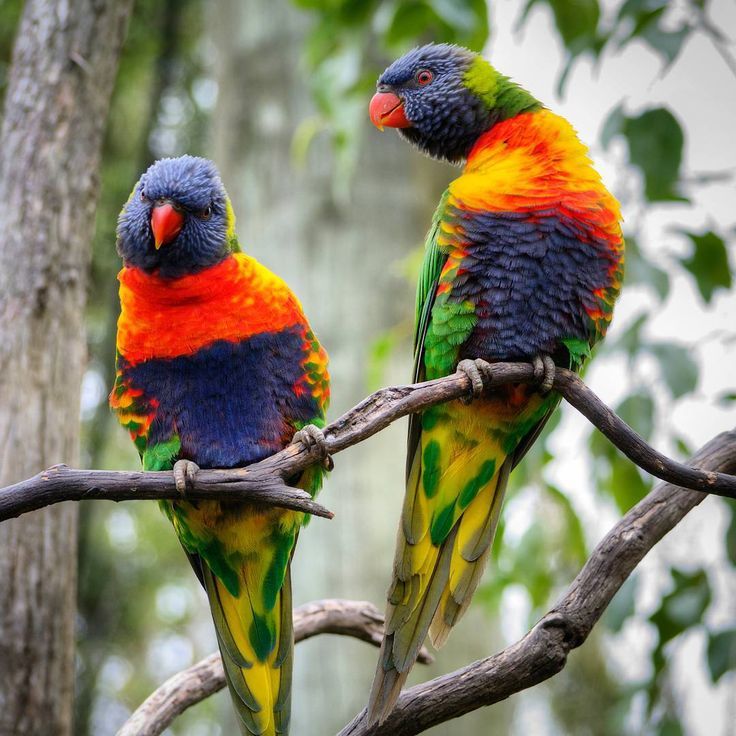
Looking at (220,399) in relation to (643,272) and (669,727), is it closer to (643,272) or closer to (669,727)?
(643,272)

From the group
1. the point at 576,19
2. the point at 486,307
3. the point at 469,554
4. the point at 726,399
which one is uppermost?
the point at 576,19

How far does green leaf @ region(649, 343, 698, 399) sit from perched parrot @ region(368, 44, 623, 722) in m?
0.53

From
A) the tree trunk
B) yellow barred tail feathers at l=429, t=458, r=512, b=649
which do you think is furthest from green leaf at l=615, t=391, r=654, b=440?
the tree trunk

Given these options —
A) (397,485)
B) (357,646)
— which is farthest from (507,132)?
(357,646)

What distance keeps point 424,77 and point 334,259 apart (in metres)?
2.07

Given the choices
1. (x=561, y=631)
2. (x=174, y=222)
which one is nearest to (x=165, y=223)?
(x=174, y=222)

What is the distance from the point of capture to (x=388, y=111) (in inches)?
80.5

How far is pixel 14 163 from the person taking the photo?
2.15 meters

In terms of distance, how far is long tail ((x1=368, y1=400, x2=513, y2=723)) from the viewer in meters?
1.77

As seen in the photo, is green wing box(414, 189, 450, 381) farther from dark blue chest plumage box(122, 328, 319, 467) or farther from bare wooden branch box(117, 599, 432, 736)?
bare wooden branch box(117, 599, 432, 736)

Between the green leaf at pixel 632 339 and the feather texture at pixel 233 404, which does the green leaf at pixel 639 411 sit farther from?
the feather texture at pixel 233 404

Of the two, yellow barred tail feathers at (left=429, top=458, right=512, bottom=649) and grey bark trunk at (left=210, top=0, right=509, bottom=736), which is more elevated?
grey bark trunk at (left=210, top=0, right=509, bottom=736)

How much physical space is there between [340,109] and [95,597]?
230 centimetres

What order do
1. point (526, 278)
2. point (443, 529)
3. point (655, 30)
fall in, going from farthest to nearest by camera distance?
point (655, 30), point (443, 529), point (526, 278)
